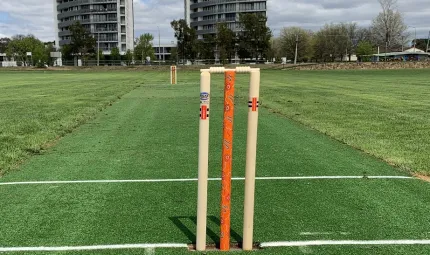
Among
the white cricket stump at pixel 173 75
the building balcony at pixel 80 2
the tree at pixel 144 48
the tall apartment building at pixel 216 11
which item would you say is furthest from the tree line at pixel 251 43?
the white cricket stump at pixel 173 75

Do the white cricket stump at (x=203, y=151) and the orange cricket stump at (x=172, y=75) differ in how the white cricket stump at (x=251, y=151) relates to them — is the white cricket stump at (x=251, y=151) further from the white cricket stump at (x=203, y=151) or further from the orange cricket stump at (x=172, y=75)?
the orange cricket stump at (x=172, y=75)

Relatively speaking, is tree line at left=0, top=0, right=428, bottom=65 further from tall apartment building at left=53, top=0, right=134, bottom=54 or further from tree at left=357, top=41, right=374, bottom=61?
tall apartment building at left=53, top=0, right=134, bottom=54

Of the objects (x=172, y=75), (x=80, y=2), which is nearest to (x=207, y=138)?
(x=172, y=75)

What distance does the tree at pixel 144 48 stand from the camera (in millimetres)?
109688

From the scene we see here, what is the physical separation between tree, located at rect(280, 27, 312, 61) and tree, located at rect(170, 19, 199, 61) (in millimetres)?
28152

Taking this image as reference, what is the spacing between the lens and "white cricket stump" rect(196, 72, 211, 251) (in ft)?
11.7

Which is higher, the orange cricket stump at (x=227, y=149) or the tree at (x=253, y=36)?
the tree at (x=253, y=36)

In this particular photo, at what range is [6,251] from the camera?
399 centimetres

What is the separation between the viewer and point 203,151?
12.0 ft

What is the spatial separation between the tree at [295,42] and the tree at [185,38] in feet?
92.4

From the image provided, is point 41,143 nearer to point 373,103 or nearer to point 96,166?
point 96,166

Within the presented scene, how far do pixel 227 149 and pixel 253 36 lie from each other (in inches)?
3682

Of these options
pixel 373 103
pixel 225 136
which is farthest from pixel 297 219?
pixel 373 103

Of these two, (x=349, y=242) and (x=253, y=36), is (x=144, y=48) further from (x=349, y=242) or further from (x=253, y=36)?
(x=349, y=242)
